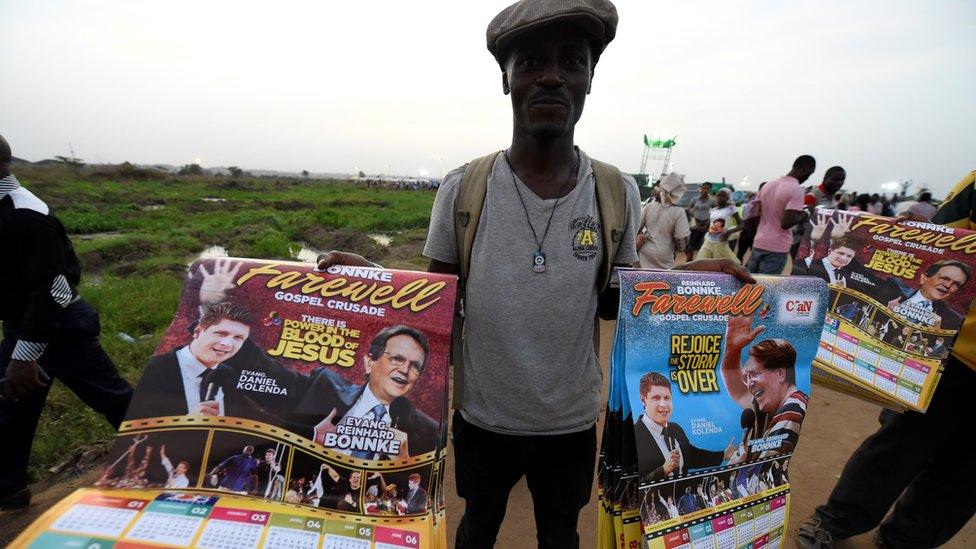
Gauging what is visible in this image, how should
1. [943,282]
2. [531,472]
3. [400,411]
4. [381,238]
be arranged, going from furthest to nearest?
[381,238] → [943,282] → [531,472] → [400,411]

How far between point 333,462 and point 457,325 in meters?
0.56

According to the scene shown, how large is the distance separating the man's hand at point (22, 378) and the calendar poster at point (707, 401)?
2.90 metres

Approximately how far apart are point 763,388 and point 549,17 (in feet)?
4.21

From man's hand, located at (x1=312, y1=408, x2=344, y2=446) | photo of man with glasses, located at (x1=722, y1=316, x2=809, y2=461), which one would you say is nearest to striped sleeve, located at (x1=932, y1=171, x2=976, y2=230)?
photo of man with glasses, located at (x1=722, y1=316, x2=809, y2=461)

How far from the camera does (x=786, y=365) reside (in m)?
1.30

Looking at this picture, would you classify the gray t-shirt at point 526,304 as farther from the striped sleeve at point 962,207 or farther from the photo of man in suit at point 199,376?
the striped sleeve at point 962,207

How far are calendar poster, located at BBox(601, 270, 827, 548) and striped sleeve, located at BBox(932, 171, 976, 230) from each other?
1.19 metres

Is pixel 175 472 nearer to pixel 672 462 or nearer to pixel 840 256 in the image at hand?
pixel 672 462

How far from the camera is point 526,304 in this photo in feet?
4.06

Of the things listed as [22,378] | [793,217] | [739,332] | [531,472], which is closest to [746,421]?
[739,332]

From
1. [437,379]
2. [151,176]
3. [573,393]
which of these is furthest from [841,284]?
[151,176]

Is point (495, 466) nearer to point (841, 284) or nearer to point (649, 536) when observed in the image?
point (649, 536)

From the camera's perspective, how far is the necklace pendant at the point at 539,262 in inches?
49.0

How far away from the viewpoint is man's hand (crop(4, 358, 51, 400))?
2.08 m
